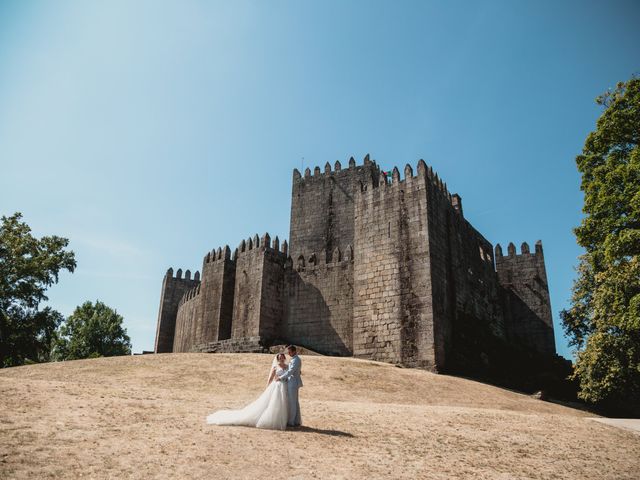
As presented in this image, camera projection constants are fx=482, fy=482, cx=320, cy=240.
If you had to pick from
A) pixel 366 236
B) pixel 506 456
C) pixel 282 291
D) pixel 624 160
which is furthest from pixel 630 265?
pixel 282 291

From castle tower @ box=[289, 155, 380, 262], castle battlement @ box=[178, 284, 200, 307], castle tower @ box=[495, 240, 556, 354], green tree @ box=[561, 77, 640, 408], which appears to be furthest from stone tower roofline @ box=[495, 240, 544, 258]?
castle battlement @ box=[178, 284, 200, 307]

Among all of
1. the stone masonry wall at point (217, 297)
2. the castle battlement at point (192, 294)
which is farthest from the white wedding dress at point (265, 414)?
the castle battlement at point (192, 294)

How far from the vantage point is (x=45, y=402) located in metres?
8.27

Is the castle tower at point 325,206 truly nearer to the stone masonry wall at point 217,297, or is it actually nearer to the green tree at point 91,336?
the stone masonry wall at point 217,297

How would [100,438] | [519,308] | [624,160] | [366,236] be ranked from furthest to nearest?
[519,308], [366,236], [624,160], [100,438]

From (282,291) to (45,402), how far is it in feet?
58.8

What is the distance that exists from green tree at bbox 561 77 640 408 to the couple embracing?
32.1ft

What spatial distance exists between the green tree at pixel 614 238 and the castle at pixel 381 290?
590 cm

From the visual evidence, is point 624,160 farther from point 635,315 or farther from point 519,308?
point 519,308

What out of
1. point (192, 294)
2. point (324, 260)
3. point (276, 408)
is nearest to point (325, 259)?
point (324, 260)

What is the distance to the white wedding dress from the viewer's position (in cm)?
836

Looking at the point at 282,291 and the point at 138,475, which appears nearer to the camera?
the point at 138,475

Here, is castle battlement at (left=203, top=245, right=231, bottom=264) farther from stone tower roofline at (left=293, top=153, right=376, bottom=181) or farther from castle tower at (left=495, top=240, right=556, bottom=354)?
castle tower at (left=495, top=240, right=556, bottom=354)

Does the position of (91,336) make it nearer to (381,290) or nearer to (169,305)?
(169,305)
